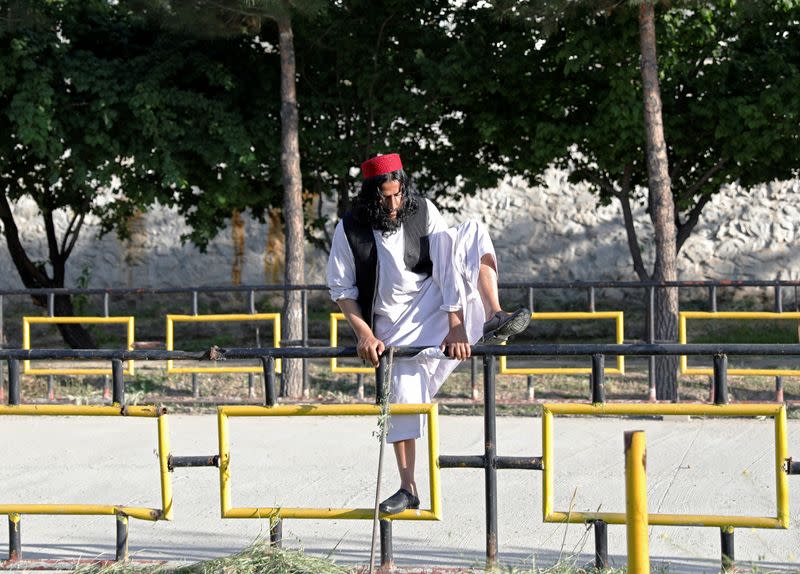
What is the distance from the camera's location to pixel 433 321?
521 centimetres

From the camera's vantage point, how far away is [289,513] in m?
4.75

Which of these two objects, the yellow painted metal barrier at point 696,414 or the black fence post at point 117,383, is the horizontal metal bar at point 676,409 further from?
the black fence post at point 117,383

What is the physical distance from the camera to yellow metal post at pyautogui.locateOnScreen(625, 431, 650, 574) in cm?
335

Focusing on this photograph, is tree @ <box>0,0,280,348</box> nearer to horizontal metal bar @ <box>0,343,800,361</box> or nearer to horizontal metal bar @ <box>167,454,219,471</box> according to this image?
horizontal metal bar @ <box>0,343,800,361</box>

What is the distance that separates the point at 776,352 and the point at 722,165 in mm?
11105

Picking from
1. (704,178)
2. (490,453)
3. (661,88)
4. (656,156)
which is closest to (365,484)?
(490,453)

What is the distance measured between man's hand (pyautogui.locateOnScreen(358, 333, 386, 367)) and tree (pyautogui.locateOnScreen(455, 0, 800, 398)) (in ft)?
28.4

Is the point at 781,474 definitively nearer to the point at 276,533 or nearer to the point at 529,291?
the point at 276,533

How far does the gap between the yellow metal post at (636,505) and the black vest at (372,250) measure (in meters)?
1.87

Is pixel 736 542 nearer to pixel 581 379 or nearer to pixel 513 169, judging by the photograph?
pixel 581 379

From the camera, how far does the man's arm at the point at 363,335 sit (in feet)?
15.7

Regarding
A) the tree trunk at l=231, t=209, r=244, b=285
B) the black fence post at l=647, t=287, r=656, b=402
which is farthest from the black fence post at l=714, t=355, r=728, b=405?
the tree trunk at l=231, t=209, r=244, b=285

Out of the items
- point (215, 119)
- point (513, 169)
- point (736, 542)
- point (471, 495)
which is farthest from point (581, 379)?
point (736, 542)

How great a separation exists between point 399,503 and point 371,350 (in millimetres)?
636
